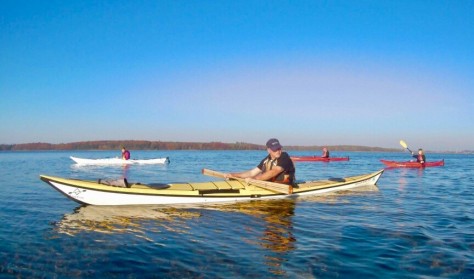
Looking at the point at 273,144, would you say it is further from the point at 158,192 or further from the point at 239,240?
the point at 239,240

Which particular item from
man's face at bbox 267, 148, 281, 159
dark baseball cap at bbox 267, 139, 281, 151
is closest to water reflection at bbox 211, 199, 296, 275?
man's face at bbox 267, 148, 281, 159

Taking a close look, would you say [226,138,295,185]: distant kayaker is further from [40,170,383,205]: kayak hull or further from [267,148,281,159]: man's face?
[40,170,383,205]: kayak hull

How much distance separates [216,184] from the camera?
39.5ft

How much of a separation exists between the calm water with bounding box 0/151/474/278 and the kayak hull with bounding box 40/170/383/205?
311 mm

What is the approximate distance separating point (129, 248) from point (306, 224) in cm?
448

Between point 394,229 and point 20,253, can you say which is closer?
point 20,253

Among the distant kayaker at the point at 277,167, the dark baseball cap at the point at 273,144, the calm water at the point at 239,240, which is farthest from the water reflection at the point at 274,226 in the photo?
the dark baseball cap at the point at 273,144

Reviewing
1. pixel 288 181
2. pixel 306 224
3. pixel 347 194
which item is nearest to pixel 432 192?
pixel 347 194

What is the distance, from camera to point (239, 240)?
24.1 ft

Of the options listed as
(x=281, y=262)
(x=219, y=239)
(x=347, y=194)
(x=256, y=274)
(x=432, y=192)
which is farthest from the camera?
(x=432, y=192)

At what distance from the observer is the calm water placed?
564cm

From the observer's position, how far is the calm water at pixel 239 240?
5.64 m

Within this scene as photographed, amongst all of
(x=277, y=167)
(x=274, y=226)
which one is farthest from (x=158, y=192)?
(x=277, y=167)

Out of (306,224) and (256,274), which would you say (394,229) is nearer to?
(306,224)
